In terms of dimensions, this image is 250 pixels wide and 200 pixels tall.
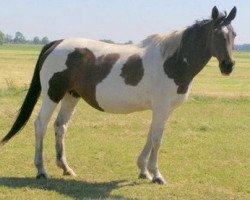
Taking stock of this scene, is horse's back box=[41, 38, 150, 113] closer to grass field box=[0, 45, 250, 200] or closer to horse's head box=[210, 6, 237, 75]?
horse's head box=[210, 6, 237, 75]

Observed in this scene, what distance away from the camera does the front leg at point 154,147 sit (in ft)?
23.9

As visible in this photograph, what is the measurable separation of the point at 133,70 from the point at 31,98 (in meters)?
1.97

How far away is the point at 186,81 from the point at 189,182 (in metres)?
1.78

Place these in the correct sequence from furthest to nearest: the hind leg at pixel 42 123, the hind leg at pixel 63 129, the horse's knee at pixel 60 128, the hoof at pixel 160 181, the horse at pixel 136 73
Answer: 1. the horse's knee at pixel 60 128
2. the hind leg at pixel 63 129
3. the hind leg at pixel 42 123
4. the hoof at pixel 160 181
5. the horse at pixel 136 73

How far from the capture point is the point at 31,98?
26.8 feet

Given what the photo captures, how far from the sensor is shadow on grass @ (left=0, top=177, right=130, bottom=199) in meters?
6.71

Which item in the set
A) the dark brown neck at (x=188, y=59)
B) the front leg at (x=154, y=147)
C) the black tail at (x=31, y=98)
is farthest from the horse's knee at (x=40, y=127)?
the dark brown neck at (x=188, y=59)

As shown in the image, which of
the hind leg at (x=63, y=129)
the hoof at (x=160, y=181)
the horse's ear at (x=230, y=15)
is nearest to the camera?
the horse's ear at (x=230, y=15)

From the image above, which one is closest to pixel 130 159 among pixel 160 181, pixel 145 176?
pixel 145 176

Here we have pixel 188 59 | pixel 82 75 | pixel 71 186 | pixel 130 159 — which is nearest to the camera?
pixel 71 186

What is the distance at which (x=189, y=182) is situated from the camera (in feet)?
25.8

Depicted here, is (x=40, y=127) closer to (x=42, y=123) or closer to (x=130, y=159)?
(x=42, y=123)

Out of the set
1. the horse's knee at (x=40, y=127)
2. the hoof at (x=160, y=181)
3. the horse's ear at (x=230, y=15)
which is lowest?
the hoof at (x=160, y=181)

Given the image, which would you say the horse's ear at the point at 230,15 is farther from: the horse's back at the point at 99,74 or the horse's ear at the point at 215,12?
the horse's back at the point at 99,74
